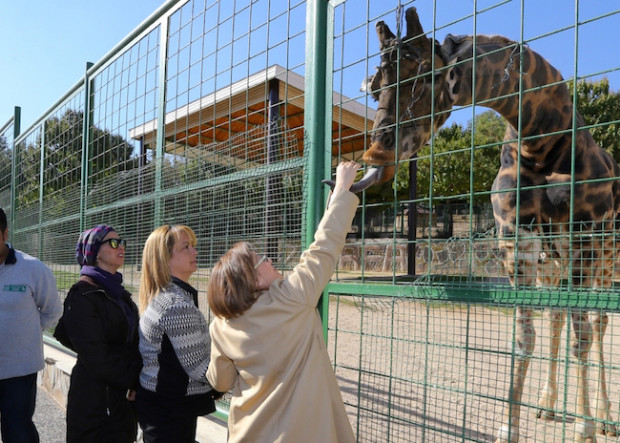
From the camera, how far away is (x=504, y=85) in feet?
10.2

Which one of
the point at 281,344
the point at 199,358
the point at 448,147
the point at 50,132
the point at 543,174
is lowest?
the point at 199,358

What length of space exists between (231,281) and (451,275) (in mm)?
1066

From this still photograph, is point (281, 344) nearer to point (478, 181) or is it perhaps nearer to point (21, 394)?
point (21, 394)

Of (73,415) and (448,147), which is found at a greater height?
(448,147)

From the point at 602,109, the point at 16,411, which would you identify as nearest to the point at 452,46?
the point at 16,411

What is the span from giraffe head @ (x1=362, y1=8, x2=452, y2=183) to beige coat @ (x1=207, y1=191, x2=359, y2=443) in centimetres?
76

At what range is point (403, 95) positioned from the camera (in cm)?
290

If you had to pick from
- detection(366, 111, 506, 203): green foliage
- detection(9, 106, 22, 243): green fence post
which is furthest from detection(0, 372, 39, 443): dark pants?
detection(366, 111, 506, 203): green foliage

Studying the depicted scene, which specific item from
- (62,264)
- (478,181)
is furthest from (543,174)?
(478,181)

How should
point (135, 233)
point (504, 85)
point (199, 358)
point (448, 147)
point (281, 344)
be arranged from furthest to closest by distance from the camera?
point (448, 147) < point (135, 233) < point (504, 85) < point (199, 358) < point (281, 344)

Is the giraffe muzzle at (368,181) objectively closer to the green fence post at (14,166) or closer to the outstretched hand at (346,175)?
the outstretched hand at (346,175)

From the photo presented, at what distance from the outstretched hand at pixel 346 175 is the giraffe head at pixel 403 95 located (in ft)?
1.18

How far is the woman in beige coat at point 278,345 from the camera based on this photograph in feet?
7.07

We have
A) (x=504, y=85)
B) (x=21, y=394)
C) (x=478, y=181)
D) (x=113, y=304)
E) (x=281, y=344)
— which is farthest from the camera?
(x=478, y=181)
